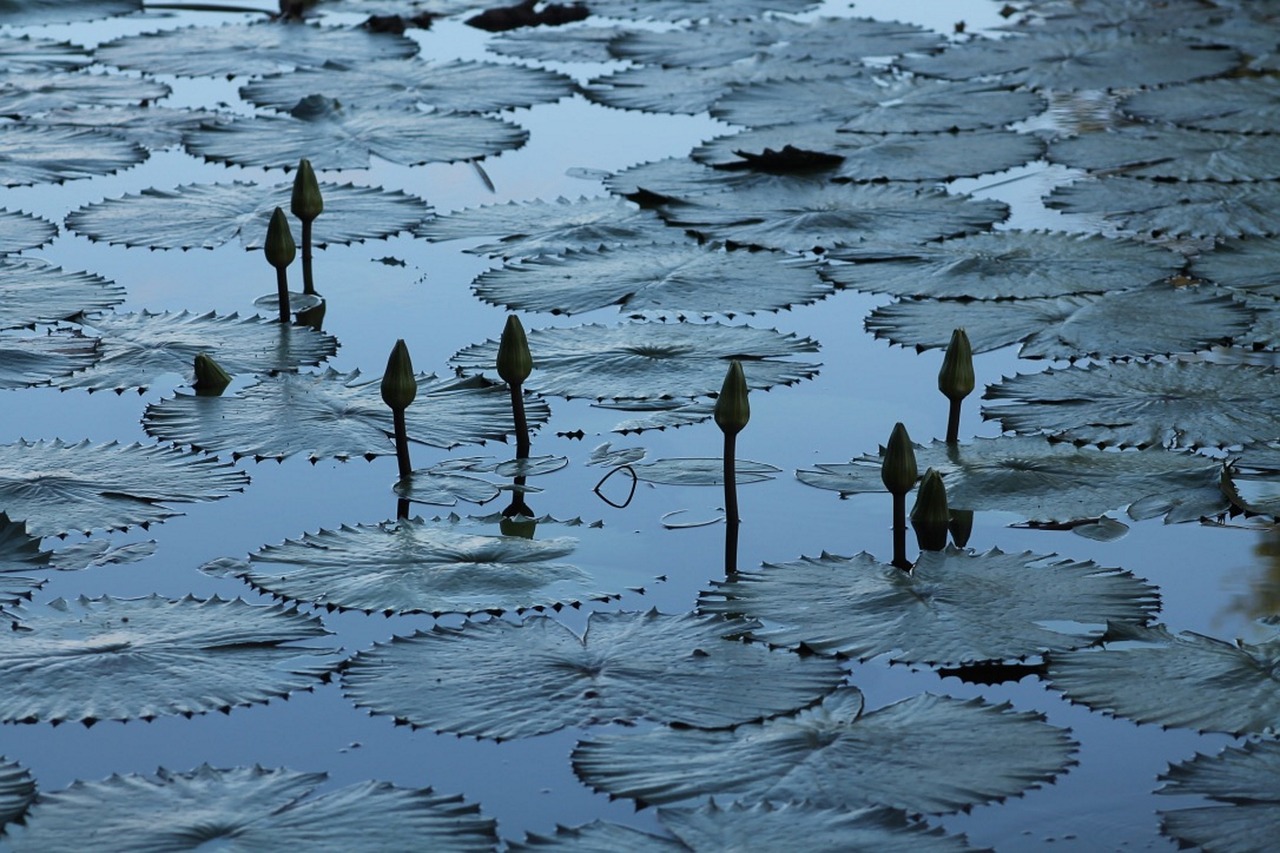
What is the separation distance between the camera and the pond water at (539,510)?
1.55 metres

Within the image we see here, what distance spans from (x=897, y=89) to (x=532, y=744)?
2963 mm

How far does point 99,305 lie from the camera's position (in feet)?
9.20

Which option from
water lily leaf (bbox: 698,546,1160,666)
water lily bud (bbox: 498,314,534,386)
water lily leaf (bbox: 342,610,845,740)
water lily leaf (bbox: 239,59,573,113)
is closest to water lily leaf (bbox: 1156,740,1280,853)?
water lily leaf (bbox: 698,546,1160,666)

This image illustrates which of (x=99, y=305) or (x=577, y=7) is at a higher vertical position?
(x=577, y=7)

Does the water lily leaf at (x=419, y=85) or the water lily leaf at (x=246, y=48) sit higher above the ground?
the water lily leaf at (x=246, y=48)

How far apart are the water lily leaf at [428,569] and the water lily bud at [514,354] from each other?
0.83 ft

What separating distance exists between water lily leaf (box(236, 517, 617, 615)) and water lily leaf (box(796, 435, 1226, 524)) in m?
0.42

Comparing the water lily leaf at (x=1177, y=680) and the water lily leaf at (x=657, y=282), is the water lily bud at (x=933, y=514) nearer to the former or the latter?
the water lily leaf at (x=1177, y=680)

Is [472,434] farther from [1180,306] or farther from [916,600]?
[1180,306]

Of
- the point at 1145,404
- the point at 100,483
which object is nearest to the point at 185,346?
the point at 100,483

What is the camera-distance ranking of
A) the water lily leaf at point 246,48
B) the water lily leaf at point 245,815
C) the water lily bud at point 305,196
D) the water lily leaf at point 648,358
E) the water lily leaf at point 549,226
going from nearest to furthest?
the water lily leaf at point 245,815 < the water lily leaf at point 648,358 < the water lily bud at point 305,196 < the water lily leaf at point 549,226 < the water lily leaf at point 246,48

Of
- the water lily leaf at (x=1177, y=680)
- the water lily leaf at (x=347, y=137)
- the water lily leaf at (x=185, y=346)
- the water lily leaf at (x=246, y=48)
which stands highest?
the water lily leaf at (x=246, y=48)

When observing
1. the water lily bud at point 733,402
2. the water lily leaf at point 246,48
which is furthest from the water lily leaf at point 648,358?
the water lily leaf at point 246,48

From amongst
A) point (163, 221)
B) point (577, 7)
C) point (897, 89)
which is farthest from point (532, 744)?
point (577, 7)
